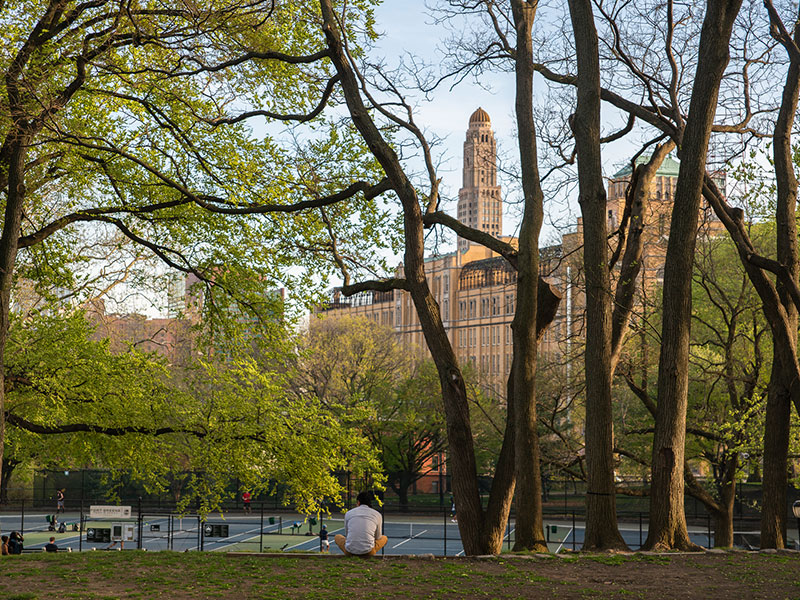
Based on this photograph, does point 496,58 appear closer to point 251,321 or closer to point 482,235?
point 482,235

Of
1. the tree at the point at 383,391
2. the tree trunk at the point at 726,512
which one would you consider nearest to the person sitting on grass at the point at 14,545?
the tree trunk at the point at 726,512

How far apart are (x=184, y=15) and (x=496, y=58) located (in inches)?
206

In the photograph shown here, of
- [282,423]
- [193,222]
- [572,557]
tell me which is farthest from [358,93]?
[572,557]

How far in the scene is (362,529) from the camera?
8.60 m

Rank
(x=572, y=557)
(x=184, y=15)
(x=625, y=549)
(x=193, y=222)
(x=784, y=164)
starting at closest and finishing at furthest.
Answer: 1. (x=572, y=557)
2. (x=625, y=549)
3. (x=184, y=15)
4. (x=784, y=164)
5. (x=193, y=222)

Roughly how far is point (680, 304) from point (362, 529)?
185 inches

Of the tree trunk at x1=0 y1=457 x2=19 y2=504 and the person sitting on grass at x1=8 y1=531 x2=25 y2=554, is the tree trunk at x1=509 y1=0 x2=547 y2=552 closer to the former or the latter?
the person sitting on grass at x1=8 y1=531 x2=25 y2=554

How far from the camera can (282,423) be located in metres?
14.2

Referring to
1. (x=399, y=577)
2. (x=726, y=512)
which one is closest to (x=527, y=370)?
(x=399, y=577)

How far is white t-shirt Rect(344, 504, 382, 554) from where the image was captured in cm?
858

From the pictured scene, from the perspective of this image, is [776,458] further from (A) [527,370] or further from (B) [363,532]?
(B) [363,532]

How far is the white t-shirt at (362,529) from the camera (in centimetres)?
858

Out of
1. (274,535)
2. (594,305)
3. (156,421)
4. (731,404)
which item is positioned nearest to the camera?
(594,305)

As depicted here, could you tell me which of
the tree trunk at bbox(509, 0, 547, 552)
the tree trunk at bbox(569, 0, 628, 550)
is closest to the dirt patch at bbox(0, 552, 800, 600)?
the tree trunk at bbox(569, 0, 628, 550)
